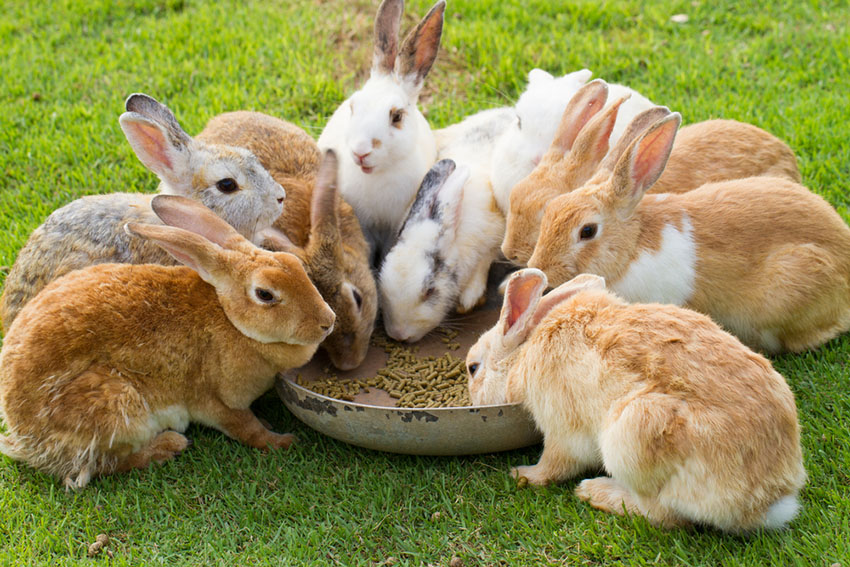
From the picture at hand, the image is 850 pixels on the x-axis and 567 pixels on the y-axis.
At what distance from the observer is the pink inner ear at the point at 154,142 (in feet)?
13.0

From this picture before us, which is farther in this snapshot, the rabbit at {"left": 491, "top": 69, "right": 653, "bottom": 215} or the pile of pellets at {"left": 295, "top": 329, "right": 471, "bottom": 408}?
the rabbit at {"left": 491, "top": 69, "right": 653, "bottom": 215}

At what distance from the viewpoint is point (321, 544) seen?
3.29 metres

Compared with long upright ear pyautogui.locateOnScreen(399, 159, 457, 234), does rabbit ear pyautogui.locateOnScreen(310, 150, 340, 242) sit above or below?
above

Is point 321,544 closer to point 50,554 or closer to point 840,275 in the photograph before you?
point 50,554

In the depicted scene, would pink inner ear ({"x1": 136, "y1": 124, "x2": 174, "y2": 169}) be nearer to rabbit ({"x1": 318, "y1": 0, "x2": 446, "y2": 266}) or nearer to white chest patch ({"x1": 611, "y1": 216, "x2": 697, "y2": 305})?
rabbit ({"x1": 318, "y1": 0, "x2": 446, "y2": 266})

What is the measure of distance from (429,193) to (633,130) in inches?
39.9


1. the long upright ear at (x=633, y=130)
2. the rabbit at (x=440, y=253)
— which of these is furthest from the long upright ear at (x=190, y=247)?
the long upright ear at (x=633, y=130)

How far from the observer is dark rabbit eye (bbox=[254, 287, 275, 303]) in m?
3.53

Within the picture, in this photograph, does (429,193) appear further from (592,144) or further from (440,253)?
(592,144)

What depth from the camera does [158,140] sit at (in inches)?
157

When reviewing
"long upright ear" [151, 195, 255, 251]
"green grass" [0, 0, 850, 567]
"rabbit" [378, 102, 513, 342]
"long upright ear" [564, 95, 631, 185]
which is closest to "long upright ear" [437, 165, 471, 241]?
"rabbit" [378, 102, 513, 342]

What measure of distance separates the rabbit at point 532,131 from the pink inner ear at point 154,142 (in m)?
1.60

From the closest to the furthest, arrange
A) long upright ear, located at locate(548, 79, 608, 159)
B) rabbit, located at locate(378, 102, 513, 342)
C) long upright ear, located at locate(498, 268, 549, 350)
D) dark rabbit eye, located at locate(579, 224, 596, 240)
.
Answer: long upright ear, located at locate(498, 268, 549, 350), dark rabbit eye, located at locate(579, 224, 596, 240), long upright ear, located at locate(548, 79, 608, 159), rabbit, located at locate(378, 102, 513, 342)

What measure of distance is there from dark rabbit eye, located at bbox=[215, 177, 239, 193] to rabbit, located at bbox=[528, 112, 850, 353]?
1.39m
